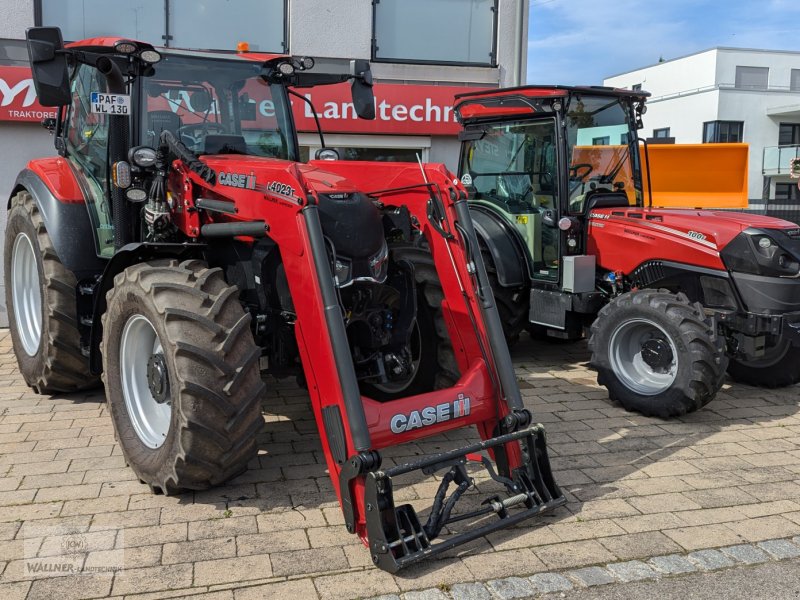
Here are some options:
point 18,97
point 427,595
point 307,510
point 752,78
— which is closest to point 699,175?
point 307,510

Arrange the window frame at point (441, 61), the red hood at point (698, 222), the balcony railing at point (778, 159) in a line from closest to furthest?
the red hood at point (698, 222) < the window frame at point (441, 61) < the balcony railing at point (778, 159)

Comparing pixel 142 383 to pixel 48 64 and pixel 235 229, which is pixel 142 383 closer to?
pixel 235 229

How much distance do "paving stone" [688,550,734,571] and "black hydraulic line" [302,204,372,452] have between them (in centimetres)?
158

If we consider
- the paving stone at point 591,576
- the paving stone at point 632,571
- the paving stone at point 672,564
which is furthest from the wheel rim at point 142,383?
the paving stone at point 672,564

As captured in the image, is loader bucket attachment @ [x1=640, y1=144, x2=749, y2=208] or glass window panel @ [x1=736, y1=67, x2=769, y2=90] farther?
glass window panel @ [x1=736, y1=67, x2=769, y2=90]

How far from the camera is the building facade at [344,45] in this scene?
8.41 metres

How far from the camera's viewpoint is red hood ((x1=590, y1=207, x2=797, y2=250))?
5.91 meters

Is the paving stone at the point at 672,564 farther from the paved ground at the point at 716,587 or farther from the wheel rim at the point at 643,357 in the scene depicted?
the wheel rim at the point at 643,357

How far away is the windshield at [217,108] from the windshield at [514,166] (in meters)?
→ 2.45

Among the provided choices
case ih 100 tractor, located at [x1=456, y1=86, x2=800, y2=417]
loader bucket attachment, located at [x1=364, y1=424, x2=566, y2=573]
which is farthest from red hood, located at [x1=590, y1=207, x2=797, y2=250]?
loader bucket attachment, located at [x1=364, y1=424, x2=566, y2=573]

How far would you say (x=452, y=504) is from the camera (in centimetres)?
354

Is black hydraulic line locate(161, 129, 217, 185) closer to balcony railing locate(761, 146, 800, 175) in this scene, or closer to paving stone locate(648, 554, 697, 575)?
paving stone locate(648, 554, 697, 575)

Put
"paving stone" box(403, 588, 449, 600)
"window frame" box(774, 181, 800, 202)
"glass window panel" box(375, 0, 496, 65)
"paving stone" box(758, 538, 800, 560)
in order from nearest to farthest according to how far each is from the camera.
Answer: "paving stone" box(403, 588, 449, 600) < "paving stone" box(758, 538, 800, 560) < "glass window panel" box(375, 0, 496, 65) < "window frame" box(774, 181, 800, 202)

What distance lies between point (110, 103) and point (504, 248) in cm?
372
